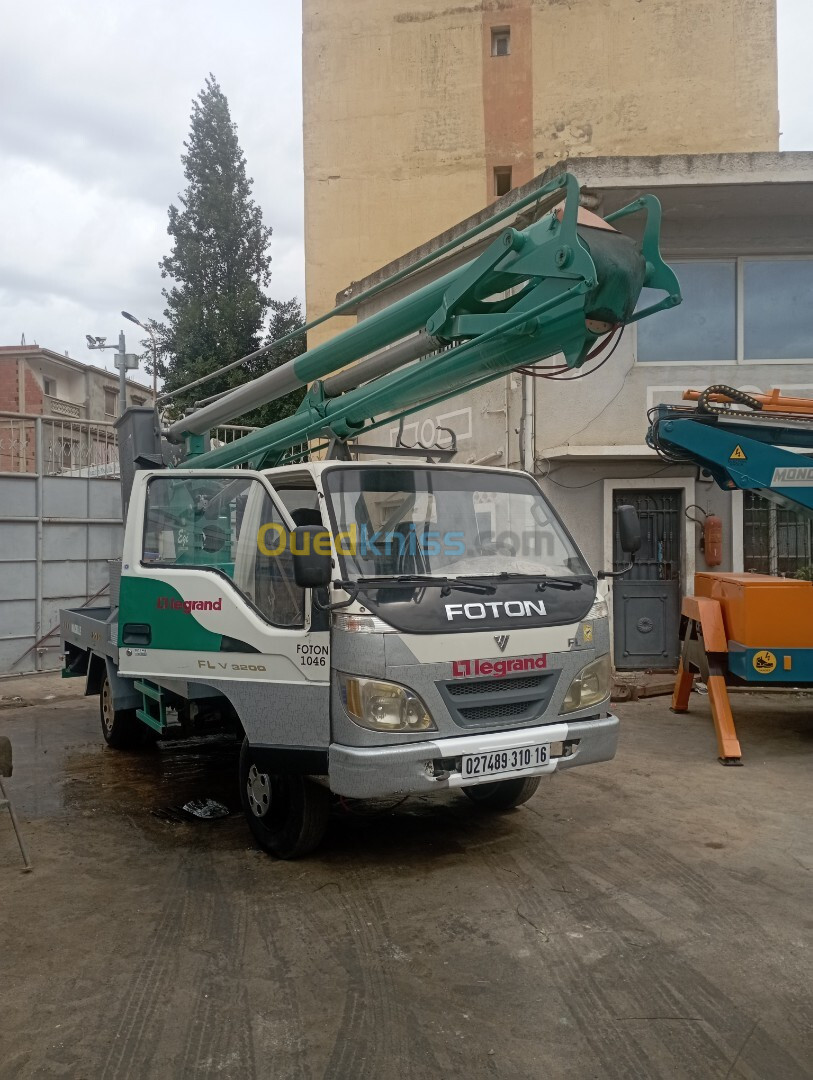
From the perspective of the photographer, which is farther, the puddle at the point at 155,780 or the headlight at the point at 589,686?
the puddle at the point at 155,780

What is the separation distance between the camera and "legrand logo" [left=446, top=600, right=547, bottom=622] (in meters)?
4.30

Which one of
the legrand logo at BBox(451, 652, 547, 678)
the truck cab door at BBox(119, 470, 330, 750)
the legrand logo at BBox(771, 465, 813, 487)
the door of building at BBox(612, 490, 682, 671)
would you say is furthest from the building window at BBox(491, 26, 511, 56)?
the legrand logo at BBox(451, 652, 547, 678)

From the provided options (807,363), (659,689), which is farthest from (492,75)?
(659,689)

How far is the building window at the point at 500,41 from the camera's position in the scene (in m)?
20.3

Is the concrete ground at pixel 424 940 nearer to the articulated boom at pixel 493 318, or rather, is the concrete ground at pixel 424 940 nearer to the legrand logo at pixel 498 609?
the legrand logo at pixel 498 609

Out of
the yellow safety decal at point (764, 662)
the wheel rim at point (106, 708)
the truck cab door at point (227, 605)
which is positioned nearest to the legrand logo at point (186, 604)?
the truck cab door at point (227, 605)

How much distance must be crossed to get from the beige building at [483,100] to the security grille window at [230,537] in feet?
49.6

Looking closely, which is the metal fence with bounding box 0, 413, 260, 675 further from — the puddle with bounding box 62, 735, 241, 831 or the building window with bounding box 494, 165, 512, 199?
the building window with bounding box 494, 165, 512, 199

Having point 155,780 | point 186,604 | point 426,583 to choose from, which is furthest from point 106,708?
point 426,583

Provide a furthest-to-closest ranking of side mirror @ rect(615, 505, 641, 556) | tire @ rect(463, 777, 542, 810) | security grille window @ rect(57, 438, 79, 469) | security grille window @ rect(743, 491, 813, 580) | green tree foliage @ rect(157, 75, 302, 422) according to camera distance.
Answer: green tree foliage @ rect(157, 75, 302, 422), security grille window @ rect(57, 438, 79, 469), security grille window @ rect(743, 491, 813, 580), tire @ rect(463, 777, 542, 810), side mirror @ rect(615, 505, 641, 556)

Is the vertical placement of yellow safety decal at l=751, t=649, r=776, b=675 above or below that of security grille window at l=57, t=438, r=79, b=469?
below

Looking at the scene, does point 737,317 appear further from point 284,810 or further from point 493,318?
point 284,810

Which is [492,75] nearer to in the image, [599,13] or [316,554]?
[599,13]

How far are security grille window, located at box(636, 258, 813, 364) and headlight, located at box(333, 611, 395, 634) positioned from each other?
Result: 750 centimetres
